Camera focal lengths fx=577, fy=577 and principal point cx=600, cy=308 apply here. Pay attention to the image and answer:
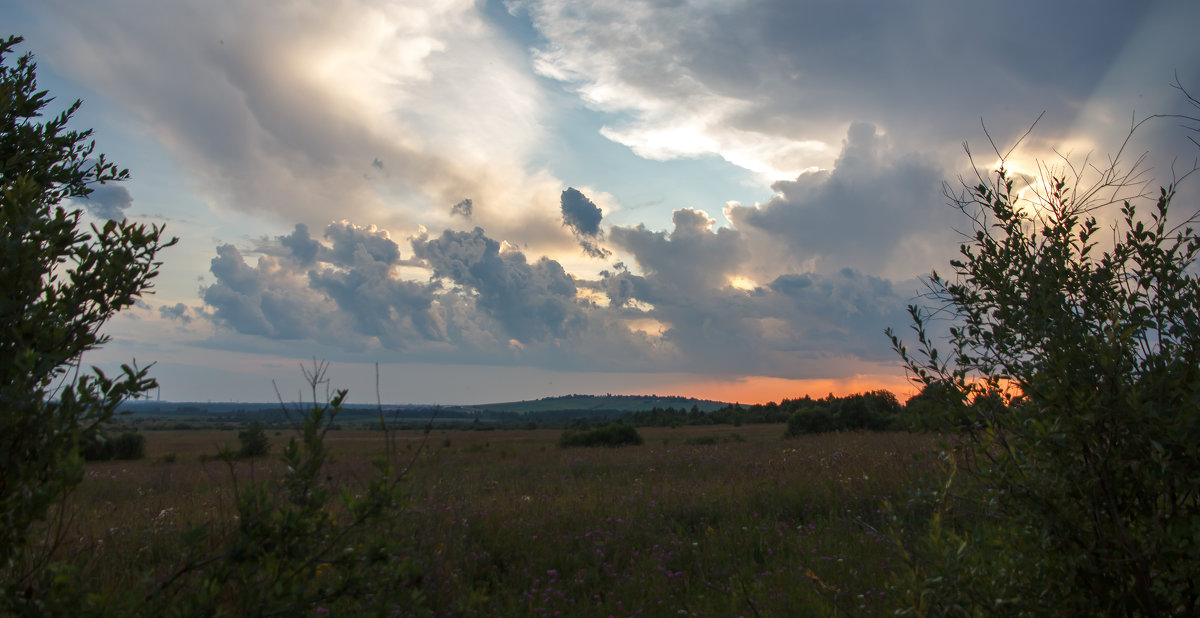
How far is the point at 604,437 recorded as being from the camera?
117 feet

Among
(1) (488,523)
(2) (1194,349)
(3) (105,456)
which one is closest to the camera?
(2) (1194,349)

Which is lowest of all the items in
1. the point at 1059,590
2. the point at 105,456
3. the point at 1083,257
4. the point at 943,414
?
the point at 105,456

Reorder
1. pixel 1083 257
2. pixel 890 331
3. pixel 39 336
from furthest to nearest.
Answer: pixel 890 331 → pixel 1083 257 → pixel 39 336

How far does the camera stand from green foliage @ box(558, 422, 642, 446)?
3494 cm

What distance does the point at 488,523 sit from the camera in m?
8.47

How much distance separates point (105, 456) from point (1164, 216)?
151 feet

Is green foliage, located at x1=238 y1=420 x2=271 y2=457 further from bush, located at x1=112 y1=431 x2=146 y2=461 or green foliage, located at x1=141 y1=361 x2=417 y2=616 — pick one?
bush, located at x1=112 y1=431 x2=146 y2=461

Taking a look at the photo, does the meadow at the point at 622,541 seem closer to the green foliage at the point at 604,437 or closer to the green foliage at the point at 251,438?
the green foliage at the point at 251,438

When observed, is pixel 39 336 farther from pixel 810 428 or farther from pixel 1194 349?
pixel 810 428

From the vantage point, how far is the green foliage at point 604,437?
34.9m

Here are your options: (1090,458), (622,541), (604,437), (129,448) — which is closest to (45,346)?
(1090,458)

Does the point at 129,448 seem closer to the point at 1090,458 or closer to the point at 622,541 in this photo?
the point at 622,541

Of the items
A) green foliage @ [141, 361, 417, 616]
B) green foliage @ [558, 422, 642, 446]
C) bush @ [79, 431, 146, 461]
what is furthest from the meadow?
bush @ [79, 431, 146, 461]

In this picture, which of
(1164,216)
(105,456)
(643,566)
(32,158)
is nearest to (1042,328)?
(1164,216)
